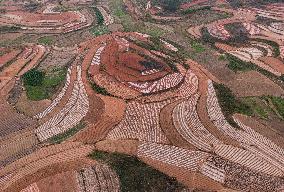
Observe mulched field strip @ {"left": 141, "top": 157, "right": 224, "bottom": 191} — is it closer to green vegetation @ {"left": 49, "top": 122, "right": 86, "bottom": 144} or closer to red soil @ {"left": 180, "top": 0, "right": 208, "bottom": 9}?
green vegetation @ {"left": 49, "top": 122, "right": 86, "bottom": 144}

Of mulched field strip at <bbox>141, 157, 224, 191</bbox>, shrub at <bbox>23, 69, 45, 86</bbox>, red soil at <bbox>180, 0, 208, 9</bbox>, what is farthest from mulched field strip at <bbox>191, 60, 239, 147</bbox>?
red soil at <bbox>180, 0, 208, 9</bbox>

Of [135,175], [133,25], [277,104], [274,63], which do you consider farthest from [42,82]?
[274,63]

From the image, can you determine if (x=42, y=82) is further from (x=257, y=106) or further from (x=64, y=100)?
(x=257, y=106)

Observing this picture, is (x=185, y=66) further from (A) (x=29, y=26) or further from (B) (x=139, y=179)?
(A) (x=29, y=26)

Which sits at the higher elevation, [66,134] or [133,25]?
[133,25]

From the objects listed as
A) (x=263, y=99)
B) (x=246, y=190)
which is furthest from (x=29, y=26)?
(x=246, y=190)
